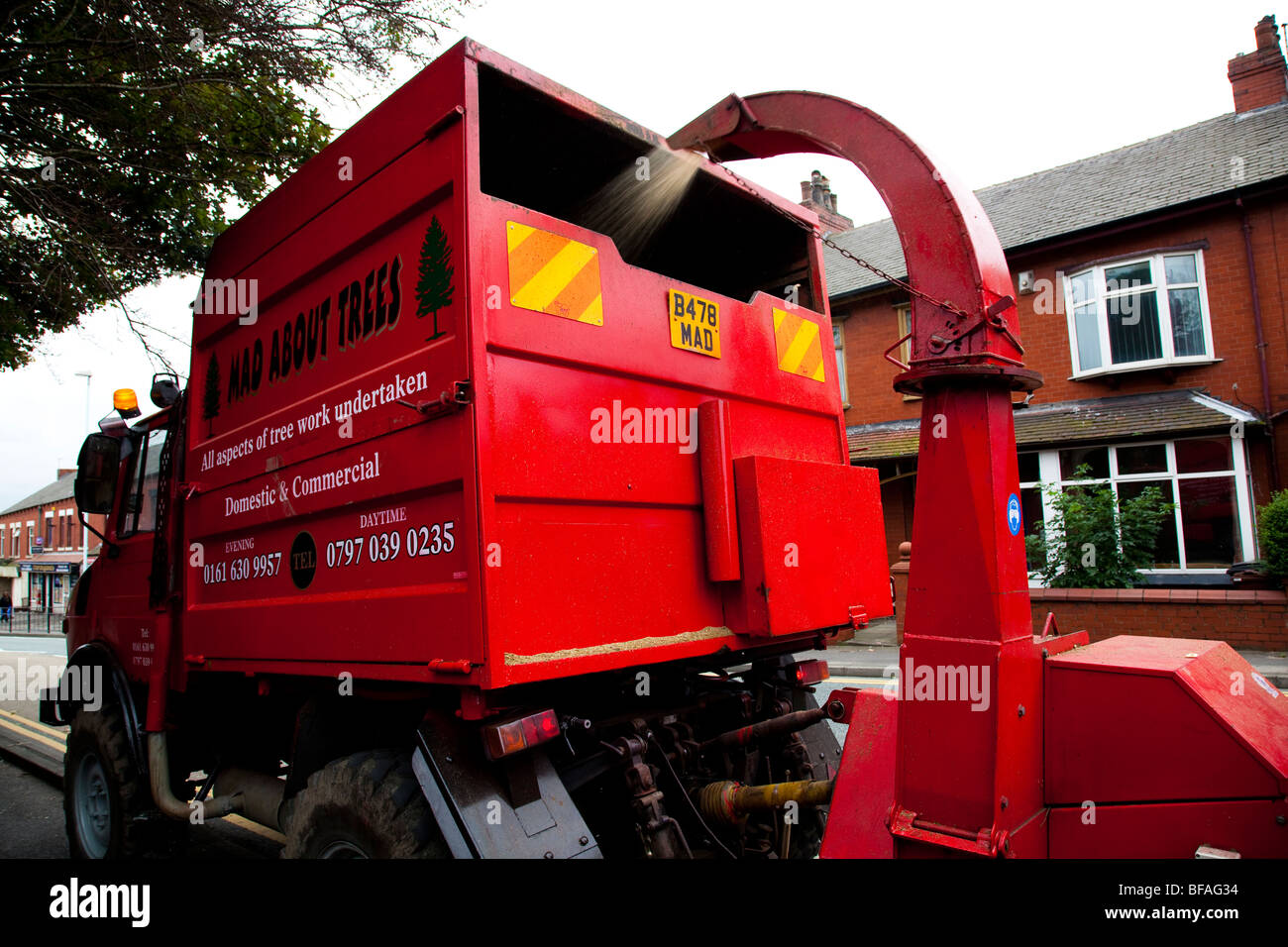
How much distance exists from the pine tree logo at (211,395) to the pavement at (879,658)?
7.47m

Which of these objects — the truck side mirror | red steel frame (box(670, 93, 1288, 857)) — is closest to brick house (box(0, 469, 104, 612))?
the truck side mirror

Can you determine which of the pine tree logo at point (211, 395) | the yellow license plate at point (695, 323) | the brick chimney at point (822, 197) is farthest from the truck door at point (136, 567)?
the brick chimney at point (822, 197)

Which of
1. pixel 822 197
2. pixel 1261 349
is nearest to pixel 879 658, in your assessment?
pixel 1261 349

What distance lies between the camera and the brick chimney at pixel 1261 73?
14148 mm

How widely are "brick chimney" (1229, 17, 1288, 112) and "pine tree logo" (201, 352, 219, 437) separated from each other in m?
18.0

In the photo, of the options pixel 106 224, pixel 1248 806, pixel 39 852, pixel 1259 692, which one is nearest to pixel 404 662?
pixel 1248 806

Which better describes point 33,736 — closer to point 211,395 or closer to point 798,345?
point 211,395

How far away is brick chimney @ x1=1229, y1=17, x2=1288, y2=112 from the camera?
14.1m

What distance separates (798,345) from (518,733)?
7.07ft

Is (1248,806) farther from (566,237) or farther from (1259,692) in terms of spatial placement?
(566,237)

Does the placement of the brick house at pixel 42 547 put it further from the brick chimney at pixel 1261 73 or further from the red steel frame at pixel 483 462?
the brick chimney at pixel 1261 73

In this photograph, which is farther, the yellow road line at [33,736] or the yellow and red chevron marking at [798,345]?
the yellow road line at [33,736]

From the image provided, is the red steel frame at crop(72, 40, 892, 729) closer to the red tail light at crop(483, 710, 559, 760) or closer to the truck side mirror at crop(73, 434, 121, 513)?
the red tail light at crop(483, 710, 559, 760)
